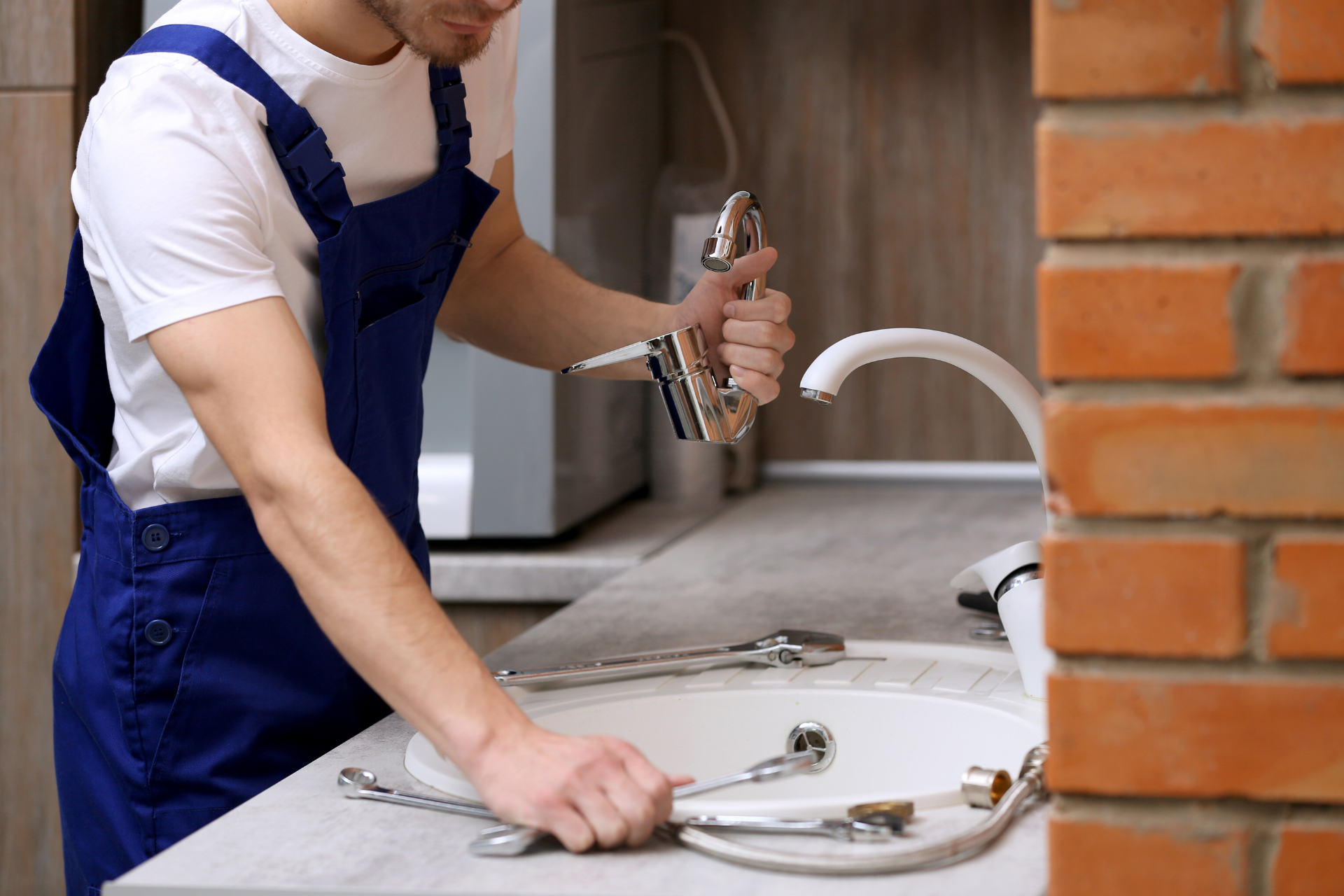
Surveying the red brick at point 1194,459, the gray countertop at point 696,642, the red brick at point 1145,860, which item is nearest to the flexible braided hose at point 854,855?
the gray countertop at point 696,642

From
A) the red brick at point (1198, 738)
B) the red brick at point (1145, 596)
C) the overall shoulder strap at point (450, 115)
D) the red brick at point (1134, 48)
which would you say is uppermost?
the overall shoulder strap at point (450, 115)

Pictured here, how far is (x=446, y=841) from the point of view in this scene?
73cm

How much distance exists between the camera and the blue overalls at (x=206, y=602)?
1032 mm

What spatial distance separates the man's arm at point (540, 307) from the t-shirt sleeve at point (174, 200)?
380 millimetres

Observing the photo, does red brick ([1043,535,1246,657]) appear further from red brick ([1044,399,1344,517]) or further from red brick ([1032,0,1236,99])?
red brick ([1032,0,1236,99])

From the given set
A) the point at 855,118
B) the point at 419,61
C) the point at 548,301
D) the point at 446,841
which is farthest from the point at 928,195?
the point at 446,841

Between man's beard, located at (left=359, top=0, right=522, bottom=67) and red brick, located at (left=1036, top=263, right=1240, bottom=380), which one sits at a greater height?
man's beard, located at (left=359, top=0, right=522, bottom=67)

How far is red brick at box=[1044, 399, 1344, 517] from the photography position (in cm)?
52

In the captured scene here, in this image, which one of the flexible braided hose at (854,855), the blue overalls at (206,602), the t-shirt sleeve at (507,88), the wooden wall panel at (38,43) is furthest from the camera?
the wooden wall panel at (38,43)

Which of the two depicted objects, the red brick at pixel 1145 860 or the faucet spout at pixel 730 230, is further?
the faucet spout at pixel 730 230

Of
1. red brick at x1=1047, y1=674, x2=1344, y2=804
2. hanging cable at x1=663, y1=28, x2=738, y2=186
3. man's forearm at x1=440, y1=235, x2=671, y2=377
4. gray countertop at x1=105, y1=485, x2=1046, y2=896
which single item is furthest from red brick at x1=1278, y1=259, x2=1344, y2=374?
hanging cable at x1=663, y1=28, x2=738, y2=186

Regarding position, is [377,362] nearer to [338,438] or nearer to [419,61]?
[338,438]

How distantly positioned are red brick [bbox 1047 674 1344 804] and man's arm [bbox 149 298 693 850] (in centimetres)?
24

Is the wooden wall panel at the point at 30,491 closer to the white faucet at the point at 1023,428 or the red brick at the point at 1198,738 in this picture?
the white faucet at the point at 1023,428
